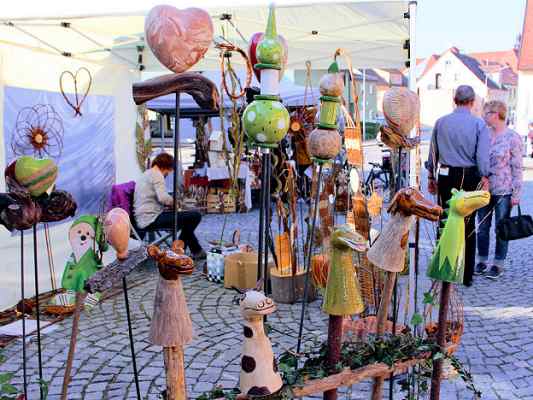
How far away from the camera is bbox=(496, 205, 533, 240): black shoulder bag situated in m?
4.30

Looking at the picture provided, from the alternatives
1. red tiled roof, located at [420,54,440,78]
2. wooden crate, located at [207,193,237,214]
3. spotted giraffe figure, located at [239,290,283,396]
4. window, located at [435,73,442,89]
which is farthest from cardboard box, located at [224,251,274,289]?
red tiled roof, located at [420,54,440,78]

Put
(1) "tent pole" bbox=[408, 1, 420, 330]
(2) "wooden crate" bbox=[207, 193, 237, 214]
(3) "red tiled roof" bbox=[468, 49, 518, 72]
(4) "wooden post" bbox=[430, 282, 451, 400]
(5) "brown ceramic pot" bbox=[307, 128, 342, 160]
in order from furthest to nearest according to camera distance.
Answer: (3) "red tiled roof" bbox=[468, 49, 518, 72]
(2) "wooden crate" bbox=[207, 193, 237, 214]
(1) "tent pole" bbox=[408, 1, 420, 330]
(5) "brown ceramic pot" bbox=[307, 128, 342, 160]
(4) "wooden post" bbox=[430, 282, 451, 400]

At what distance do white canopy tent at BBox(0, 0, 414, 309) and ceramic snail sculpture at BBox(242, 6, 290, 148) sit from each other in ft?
6.24

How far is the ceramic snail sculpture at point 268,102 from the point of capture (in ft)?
5.65

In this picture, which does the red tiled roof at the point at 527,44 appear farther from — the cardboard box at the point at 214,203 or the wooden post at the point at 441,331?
the wooden post at the point at 441,331

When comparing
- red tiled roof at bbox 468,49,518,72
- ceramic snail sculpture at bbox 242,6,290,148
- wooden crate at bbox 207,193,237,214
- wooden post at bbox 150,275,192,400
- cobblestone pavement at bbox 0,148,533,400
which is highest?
red tiled roof at bbox 468,49,518,72

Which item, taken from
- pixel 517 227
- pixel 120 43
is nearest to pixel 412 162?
pixel 517 227

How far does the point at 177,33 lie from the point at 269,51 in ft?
1.00

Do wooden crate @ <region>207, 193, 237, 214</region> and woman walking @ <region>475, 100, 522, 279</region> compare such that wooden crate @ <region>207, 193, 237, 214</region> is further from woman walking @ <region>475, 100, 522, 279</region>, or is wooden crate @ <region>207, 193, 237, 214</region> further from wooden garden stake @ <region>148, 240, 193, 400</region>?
wooden garden stake @ <region>148, 240, 193, 400</region>

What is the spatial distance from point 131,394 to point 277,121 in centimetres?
175

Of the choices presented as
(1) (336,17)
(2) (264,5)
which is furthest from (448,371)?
(1) (336,17)

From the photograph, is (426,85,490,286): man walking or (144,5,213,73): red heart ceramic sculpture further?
(426,85,490,286): man walking

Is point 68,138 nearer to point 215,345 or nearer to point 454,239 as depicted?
point 215,345

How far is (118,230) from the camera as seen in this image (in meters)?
1.42
